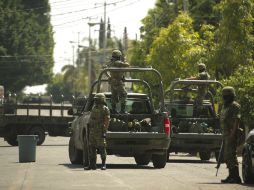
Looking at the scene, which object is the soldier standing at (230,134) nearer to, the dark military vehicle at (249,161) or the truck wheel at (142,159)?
the dark military vehicle at (249,161)

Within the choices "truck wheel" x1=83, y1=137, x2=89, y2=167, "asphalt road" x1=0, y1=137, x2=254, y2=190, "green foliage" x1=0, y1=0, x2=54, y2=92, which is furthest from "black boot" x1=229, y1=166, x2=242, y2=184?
"green foliage" x1=0, y1=0, x2=54, y2=92

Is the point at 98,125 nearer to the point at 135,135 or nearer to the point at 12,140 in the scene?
the point at 135,135

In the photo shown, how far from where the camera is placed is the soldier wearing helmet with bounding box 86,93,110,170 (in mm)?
22766

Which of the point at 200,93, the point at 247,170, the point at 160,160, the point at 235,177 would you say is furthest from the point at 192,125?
the point at 247,170

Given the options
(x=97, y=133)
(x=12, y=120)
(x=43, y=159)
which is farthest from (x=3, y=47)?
(x=97, y=133)

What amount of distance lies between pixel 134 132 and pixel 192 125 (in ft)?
15.3

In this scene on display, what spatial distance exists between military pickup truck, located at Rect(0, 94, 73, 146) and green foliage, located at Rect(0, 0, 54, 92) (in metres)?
57.1

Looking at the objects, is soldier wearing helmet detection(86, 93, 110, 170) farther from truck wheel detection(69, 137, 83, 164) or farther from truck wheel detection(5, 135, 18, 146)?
truck wheel detection(5, 135, 18, 146)

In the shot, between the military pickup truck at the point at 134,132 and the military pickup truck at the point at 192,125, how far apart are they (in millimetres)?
2023

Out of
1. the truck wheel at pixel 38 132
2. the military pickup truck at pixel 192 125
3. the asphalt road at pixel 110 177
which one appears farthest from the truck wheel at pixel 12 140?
the asphalt road at pixel 110 177

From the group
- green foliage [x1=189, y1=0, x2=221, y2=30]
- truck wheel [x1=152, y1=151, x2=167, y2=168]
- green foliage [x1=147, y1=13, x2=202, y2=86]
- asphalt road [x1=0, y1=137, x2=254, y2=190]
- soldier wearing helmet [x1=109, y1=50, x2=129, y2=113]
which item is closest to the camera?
asphalt road [x1=0, y1=137, x2=254, y2=190]

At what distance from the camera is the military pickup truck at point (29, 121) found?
137 feet

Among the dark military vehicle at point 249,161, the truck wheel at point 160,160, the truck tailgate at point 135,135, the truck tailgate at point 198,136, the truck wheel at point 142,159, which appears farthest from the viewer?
the truck tailgate at point 198,136

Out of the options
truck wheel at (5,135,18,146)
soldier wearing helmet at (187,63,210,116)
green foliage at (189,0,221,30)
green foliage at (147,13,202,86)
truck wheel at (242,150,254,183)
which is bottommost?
truck wheel at (5,135,18,146)
